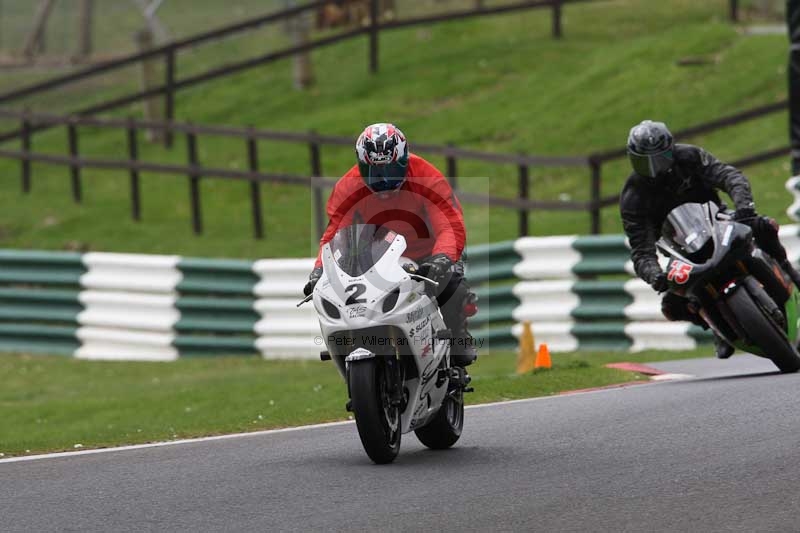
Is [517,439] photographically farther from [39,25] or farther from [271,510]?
[39,25]

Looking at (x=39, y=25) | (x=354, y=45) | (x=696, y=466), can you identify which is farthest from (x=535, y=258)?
(x=39, y=25)

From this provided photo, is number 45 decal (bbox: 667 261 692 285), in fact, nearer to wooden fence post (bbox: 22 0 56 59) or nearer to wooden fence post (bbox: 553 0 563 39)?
wooden fence post (bbox: 553 0 563 39)

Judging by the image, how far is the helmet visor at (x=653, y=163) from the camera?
11555 mm

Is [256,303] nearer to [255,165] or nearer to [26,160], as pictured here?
[255,165]

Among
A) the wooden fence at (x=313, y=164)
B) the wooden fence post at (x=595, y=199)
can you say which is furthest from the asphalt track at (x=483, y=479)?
the wooden fence at (x=313, y=164)

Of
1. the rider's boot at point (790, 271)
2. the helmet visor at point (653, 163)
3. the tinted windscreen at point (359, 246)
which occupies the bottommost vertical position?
the rider's boot at point (790, 271)

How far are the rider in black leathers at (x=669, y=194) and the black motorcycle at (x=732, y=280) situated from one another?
0.15 m

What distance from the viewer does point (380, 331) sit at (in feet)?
26.2

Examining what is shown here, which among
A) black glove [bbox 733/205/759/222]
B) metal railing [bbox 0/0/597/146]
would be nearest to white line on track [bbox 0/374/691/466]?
black glove [bbox 733/205/759/222]

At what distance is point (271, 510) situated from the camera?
704 cm

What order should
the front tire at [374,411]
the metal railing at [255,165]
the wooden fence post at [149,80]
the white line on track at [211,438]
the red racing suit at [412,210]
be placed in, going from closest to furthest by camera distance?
the front tire at [374,411] → the red racing suit at [412,210] → the white line on track at [211,438] → the metal railing at [255,165] → the wooden fence post at [149,80]

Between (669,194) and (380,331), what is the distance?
4.49 meters

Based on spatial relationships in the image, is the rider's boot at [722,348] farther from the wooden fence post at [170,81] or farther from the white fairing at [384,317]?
the wooden fence post at [170,81]

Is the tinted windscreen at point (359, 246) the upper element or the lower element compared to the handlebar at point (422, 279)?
upper
